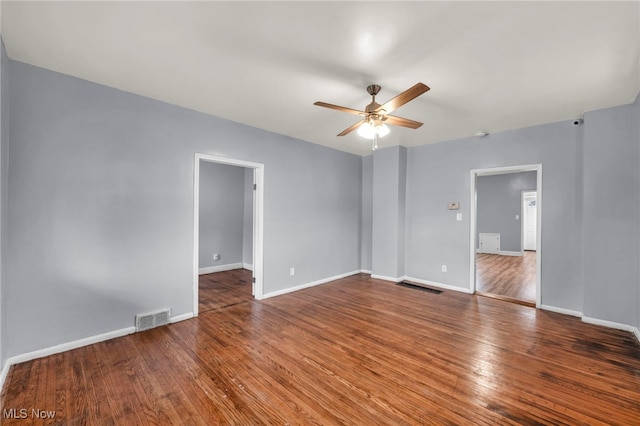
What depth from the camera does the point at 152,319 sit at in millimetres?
3029

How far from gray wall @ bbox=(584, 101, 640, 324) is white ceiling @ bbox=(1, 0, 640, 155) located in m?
0.34

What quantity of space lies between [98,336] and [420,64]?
161 inches

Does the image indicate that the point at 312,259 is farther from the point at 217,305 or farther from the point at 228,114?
the point at 228,114

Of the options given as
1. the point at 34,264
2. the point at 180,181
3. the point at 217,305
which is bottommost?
the point at 217,305

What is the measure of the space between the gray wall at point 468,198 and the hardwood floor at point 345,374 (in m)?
0.79

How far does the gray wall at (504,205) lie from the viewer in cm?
834

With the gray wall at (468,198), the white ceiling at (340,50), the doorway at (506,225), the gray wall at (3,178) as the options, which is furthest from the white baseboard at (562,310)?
the gray wall at (3,178)

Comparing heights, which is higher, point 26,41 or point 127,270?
point 26,41

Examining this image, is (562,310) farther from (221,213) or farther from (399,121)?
(221,213)

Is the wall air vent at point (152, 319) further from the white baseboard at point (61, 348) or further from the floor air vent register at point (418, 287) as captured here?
the floor air vent register at point (418, 287)

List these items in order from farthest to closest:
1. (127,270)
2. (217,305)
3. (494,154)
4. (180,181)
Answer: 1. (494,154)
2. (217,305)
3. (180,181)
4. (127,270)

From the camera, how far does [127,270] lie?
289cm

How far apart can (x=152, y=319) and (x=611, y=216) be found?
5629 mm

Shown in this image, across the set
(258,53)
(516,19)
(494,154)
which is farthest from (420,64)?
(494,154)
